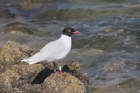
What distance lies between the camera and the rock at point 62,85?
25.4ft

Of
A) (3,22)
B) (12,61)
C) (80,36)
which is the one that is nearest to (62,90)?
(12,61)

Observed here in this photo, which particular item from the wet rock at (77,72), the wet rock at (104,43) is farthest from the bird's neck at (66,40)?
the wet rock at (104,43)

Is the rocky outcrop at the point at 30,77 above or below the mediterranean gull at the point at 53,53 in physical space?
below

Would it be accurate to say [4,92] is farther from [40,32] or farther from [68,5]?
[68,5]

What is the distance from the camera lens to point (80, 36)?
45.8 ft

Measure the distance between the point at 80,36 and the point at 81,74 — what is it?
5.52m

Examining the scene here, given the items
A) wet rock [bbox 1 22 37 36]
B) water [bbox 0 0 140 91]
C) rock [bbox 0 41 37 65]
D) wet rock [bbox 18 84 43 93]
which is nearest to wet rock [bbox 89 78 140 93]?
water [bbox 0 0 140 91]

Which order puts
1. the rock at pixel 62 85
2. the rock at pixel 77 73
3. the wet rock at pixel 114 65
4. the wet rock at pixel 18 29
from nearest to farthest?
Answer: the rock at pixel 62 85, the rock at pixel 77 73, the wet rock at pixel 114 65, the wet rock at pixel 18 29

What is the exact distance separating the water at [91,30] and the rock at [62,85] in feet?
5.99

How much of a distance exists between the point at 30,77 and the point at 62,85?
2.88 ft

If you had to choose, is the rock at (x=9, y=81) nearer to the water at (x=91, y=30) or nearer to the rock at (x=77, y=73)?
the rock at (x=77, y=73)

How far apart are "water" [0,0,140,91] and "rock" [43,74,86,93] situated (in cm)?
183

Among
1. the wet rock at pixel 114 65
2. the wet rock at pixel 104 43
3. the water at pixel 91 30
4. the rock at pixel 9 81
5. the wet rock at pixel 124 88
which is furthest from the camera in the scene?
the wet rock at pixel 104 43

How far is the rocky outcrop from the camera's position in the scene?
7.79m
